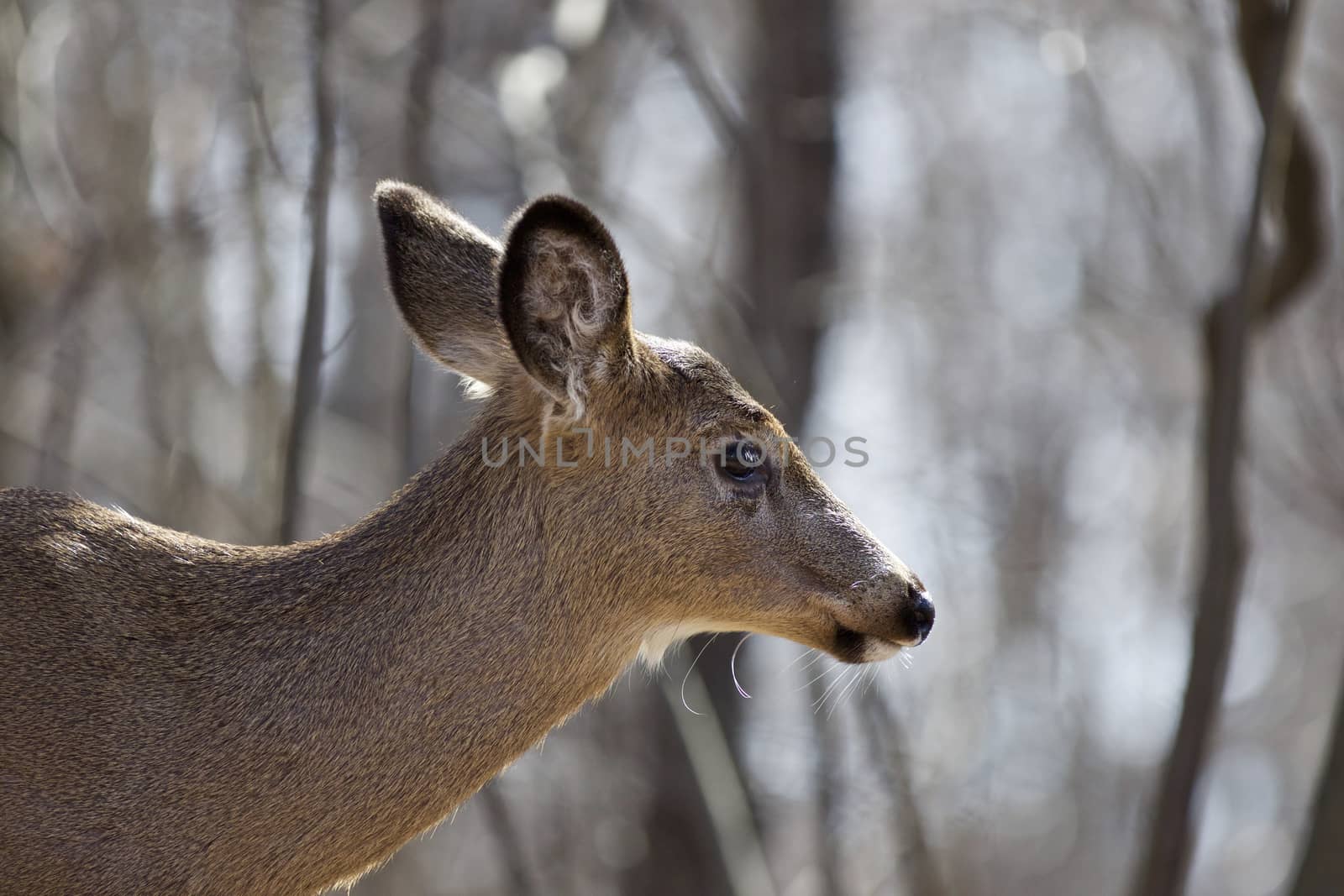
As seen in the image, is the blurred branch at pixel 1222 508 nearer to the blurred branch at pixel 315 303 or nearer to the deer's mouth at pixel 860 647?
the deer's mouth at pixel 860 647

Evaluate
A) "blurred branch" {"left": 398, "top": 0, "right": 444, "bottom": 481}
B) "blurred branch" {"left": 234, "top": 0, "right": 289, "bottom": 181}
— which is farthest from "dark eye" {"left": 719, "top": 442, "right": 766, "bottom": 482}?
"blurred branch" {"left": 234, "top": 0, "right": 289, "bottom": 181}

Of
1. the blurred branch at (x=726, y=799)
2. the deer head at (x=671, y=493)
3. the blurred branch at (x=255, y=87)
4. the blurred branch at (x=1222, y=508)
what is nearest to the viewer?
the deer head at (x=671, y=493)

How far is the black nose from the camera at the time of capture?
4.68 meters

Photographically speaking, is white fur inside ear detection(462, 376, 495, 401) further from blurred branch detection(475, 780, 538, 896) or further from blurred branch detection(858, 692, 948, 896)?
blurred branch detection(858, 692, 948, 896)

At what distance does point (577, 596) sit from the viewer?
14.9 ft

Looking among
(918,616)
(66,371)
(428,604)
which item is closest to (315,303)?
(428,604)

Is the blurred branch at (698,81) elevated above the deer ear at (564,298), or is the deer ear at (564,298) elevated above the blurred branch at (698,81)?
the blurred branch at (698,81)

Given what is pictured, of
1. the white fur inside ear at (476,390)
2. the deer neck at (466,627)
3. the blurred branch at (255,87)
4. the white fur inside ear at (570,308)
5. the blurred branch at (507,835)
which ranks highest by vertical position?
the blurred branch at (255,87)

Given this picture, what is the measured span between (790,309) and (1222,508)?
453cm

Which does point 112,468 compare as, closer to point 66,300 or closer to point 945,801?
point 66,300

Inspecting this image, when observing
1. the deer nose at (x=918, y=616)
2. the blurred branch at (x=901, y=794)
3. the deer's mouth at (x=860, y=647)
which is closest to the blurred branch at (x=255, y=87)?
the blurred branch at (x=901, y=794)

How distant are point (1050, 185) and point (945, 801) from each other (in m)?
9.44

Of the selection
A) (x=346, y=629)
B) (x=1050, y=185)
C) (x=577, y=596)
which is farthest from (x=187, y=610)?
(x=1050, y=185)

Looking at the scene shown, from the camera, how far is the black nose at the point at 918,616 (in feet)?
15.3
